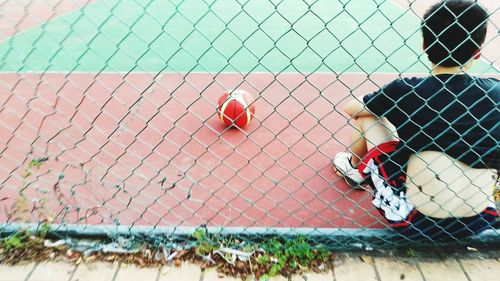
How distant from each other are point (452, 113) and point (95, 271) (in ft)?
6.09

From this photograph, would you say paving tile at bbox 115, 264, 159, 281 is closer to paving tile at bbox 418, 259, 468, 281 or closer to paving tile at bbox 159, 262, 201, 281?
paving tile at bbox 159, 262, 201, 281

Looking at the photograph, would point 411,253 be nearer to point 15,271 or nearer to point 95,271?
point 95,271

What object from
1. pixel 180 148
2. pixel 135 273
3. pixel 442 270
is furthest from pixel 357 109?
pixel 135 273

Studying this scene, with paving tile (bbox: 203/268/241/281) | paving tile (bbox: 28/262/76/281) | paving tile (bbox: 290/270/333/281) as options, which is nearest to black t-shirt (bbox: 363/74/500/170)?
paving tile (bbox: 290/270/333/281)

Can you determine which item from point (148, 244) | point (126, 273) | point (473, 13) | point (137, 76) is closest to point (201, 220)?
point (148, 244)

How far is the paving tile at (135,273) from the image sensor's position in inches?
83.3

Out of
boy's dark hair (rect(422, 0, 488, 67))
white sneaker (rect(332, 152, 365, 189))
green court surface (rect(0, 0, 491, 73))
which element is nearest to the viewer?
boy's dark hair (rect(422, 0, 488, 67))

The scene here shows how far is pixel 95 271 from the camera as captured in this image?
2.15 meters

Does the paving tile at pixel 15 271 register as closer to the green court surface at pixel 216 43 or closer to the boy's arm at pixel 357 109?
the boy's arm at pixel 357 109

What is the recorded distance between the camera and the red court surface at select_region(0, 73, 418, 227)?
8.38ft

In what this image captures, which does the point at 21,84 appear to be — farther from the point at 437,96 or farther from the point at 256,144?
the point at 437,96

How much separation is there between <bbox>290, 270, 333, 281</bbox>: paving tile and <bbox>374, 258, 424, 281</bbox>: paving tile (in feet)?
0.84

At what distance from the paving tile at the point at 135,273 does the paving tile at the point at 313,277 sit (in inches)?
26.6

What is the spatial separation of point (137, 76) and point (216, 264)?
271cm
